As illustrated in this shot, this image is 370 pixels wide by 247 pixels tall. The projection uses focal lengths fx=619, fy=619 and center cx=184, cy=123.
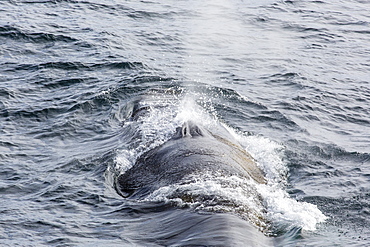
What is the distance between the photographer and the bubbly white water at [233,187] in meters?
8.79

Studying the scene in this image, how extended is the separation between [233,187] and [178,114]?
13.5ft

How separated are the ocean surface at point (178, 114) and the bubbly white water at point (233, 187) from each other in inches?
1.3

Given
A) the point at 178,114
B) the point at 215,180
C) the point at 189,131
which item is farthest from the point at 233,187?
the point at 178,114

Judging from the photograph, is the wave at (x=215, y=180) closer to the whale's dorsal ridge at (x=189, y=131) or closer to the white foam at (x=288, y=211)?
the white foam at (x=288, y=211)

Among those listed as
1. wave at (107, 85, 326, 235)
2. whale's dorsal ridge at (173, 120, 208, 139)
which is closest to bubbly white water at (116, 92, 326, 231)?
wave at (107, 85, 326, 235)

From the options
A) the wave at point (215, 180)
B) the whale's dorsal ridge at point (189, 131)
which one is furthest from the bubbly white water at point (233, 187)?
the whale's dorsal ridge at point (189, 131)

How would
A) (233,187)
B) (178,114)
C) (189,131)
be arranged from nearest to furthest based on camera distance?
(233,187) < (189,131) < (178,114)

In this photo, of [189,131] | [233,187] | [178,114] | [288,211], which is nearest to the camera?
[233,187]

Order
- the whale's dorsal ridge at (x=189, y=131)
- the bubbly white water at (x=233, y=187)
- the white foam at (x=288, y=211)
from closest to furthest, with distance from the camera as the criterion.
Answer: the bubbly white water at (x=233, y=187), the white foam at (x=288, y=211), the whale's dorsal ridge at (x=189, y=131)

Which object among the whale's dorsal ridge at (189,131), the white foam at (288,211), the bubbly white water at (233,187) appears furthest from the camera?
the whale's dorsal ridge at (189,131)

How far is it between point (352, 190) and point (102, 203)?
465 centimetres

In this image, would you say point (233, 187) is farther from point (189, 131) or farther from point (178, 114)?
point (178, 114)

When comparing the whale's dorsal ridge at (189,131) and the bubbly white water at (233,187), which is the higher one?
the whale's dorsal ridge at (189,131)

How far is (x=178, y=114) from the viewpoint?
13117mm
